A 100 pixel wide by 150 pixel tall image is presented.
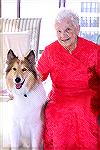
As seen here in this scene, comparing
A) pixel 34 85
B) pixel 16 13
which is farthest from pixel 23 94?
pixel 16 13

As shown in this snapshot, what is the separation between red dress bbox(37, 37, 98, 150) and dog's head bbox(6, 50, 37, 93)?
150mm

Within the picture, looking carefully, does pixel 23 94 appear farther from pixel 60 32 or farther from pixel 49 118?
pixel 60 32

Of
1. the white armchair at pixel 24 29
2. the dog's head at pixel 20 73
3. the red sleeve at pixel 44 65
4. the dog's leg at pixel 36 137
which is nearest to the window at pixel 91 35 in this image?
the red sleeve at pixel 44 65

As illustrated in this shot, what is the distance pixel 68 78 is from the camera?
4.70ft

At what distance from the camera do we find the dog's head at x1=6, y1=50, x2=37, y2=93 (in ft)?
4.16

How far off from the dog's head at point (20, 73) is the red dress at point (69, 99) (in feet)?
0.49

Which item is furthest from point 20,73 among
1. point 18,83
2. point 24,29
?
point 24,29

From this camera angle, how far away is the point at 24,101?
1312 mm

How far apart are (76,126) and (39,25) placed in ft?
5.74

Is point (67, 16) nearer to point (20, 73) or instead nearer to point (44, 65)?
point (44, 65)

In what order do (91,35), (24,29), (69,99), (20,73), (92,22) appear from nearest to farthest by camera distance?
(20,73) → (69,99) → (91,35) → (92,22) → (24,29)

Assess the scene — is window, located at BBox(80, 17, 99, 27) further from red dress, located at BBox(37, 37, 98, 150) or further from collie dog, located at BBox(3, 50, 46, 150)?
collie dog, located at BBox(3, 50, 46, 150)

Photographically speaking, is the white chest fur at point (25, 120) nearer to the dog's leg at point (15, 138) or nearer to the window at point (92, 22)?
the dog's leg at point (15, 138)

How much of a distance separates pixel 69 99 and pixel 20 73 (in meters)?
0.29
